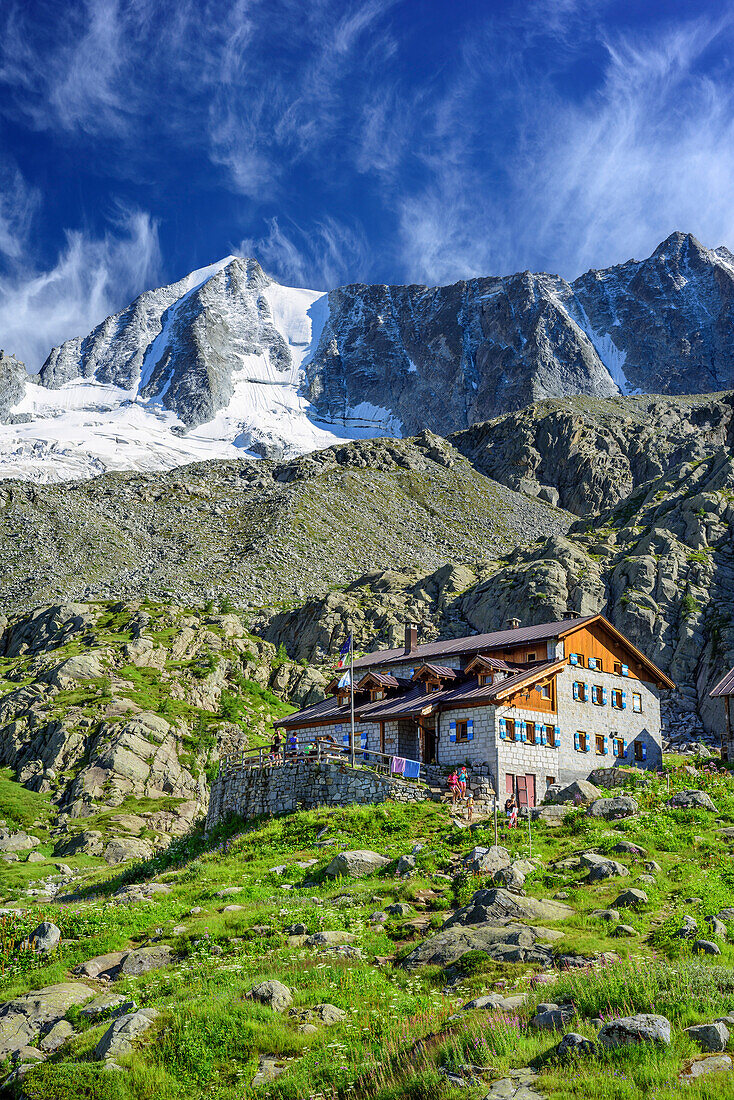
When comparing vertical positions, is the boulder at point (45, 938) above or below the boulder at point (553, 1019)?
below

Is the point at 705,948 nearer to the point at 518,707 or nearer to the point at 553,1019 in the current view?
the point at 553,1019

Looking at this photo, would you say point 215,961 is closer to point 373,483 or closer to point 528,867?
point 528,867

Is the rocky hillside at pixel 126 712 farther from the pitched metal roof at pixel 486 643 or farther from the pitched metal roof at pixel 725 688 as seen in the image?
the pitched metal roof at pixel 725 688

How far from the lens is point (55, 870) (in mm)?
48469

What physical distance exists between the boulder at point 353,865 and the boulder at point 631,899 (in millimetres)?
9395

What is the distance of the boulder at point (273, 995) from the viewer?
53.9 feet

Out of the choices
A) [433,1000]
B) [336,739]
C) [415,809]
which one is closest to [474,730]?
[415,809]

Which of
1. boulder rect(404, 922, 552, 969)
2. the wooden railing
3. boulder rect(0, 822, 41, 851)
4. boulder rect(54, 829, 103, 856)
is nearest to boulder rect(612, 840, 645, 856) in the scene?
boulder rect(404, 922, 552, 969)

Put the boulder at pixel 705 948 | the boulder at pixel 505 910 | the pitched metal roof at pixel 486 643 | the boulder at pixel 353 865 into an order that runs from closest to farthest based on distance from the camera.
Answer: the boulder at pixel 705 948 → the boulder at pixel 505 910 → the boulder at pixel 353 865 → the pitched metal roof at pixel 486 643

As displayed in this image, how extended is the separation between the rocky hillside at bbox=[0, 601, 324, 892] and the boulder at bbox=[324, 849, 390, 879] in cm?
2704

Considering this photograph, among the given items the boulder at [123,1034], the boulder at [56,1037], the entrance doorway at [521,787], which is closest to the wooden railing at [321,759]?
the entrance doorway at [521,787]

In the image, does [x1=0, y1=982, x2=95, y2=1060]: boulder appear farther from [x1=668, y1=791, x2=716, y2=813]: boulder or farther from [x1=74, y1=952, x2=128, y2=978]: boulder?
[x1=668, y1=791, x2=716, y2=813]: boulder

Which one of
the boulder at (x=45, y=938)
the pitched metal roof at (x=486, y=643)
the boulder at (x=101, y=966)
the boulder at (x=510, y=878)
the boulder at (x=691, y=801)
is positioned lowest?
the boulder at (x=101, y=966)

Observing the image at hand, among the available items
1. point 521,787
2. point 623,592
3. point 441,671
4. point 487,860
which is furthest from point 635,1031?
point 623,592
